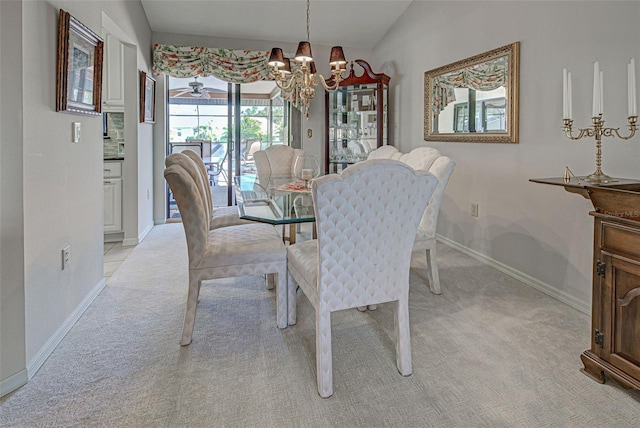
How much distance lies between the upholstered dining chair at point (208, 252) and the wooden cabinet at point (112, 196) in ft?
7.52

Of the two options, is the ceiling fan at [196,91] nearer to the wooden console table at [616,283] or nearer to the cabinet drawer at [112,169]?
the cabinet drawer at [112,169]

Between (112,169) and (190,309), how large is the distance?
2706 mm

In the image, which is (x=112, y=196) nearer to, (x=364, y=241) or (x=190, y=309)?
(x=190, y=309)

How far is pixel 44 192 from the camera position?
1981mm

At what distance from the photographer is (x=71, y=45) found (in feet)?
7.38

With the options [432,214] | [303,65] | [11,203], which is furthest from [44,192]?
[432,214]

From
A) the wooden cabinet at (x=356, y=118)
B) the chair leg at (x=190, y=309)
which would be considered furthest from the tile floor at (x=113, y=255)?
the wooden cabinet at (x=356, y=118)

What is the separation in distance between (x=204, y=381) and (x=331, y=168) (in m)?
4.10

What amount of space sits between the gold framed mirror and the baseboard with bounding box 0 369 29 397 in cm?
341

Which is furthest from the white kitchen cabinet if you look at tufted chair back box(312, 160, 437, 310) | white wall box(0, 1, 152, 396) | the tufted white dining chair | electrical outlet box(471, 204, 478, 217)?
electrical outlet box(471, 204, 478, 217)

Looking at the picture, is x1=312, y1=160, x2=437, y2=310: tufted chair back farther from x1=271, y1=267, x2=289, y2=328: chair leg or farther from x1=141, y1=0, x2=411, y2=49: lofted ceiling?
x1=141, y1=0, x2=411, y2=49: lofted ceiling

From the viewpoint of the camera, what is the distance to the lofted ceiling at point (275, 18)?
453 cm

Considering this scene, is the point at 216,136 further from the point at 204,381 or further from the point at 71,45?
the point at 204,381

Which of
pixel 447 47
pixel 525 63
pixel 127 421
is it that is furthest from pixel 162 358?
pixel 447 47
